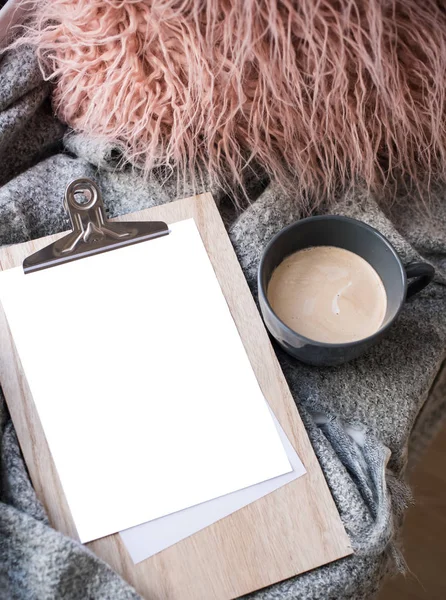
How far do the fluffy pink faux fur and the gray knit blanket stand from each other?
0.03m

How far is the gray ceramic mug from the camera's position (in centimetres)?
46

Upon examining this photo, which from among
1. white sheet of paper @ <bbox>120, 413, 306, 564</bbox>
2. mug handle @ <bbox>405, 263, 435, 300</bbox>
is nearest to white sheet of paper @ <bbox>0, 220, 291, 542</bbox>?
white sheet of paper @ <bbox>120, 413, 306, 564</bbox>

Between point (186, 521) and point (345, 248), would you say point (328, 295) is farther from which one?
point (186, 521)

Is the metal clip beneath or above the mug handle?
above

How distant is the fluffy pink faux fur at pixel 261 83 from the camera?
47cm

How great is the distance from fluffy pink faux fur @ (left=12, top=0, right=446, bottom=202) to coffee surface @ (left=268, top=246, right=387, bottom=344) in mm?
78

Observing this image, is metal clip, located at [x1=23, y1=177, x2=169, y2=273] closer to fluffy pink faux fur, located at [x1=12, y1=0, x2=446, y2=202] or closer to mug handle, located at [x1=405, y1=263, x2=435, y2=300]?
fluffy pink faux fur, located at [x1=12, y1=0, x2=446, y2=202]

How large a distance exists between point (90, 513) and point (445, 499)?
49 centimetres

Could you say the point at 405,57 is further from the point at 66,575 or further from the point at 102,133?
the point at 66,575

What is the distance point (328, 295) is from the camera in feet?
1.59

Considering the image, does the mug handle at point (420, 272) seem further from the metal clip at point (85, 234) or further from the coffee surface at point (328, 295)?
the metal clip at point (85, 234)

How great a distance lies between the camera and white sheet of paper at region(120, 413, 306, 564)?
0.44m

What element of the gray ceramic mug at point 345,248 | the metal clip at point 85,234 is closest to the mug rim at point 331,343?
the gray ceramic mug at point 345,248

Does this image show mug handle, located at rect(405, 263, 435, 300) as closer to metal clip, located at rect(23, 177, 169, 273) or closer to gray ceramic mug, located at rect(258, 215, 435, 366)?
gray ceramic mug, located at rect(258, 215, 435, 366)
